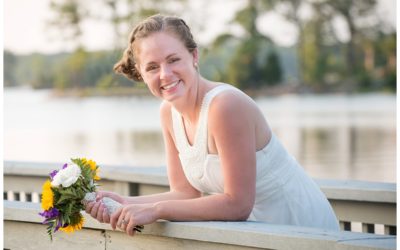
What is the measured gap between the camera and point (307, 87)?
27.2 metres

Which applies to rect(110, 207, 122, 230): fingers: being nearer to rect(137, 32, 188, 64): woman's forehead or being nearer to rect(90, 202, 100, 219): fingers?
rect(90, 202, 100, 219): fingers

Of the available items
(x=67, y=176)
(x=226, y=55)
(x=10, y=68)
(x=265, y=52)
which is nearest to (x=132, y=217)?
(x=67, y=176)

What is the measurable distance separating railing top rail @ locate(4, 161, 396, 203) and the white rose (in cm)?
92

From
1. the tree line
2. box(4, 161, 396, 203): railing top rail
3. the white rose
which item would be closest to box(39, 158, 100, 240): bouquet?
the white rose

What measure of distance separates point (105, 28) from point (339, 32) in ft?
26.9

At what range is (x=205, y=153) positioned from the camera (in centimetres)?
237

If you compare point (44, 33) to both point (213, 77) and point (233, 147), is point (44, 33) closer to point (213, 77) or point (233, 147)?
point (213, 77)

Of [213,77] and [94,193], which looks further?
[213,77]

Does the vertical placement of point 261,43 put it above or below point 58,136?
above

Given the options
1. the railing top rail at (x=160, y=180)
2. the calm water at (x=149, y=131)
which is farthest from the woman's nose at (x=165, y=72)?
the calm water at (x=149, y=131)

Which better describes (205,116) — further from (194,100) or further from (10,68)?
(10,68)

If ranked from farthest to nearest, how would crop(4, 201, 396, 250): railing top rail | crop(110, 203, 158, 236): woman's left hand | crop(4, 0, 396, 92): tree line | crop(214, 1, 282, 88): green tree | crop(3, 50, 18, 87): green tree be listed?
crop(3, 50, 18, 87): green tree
crop(4, 0, 396, 92): tree line
crop(214, 1, 282, 88): green tree
crop(110, 203, 158, 236): woman's left hand
crop(4, 201, 396, 250): railing top rail

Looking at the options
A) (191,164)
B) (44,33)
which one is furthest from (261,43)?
(191,164)

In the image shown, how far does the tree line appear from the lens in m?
26.0
